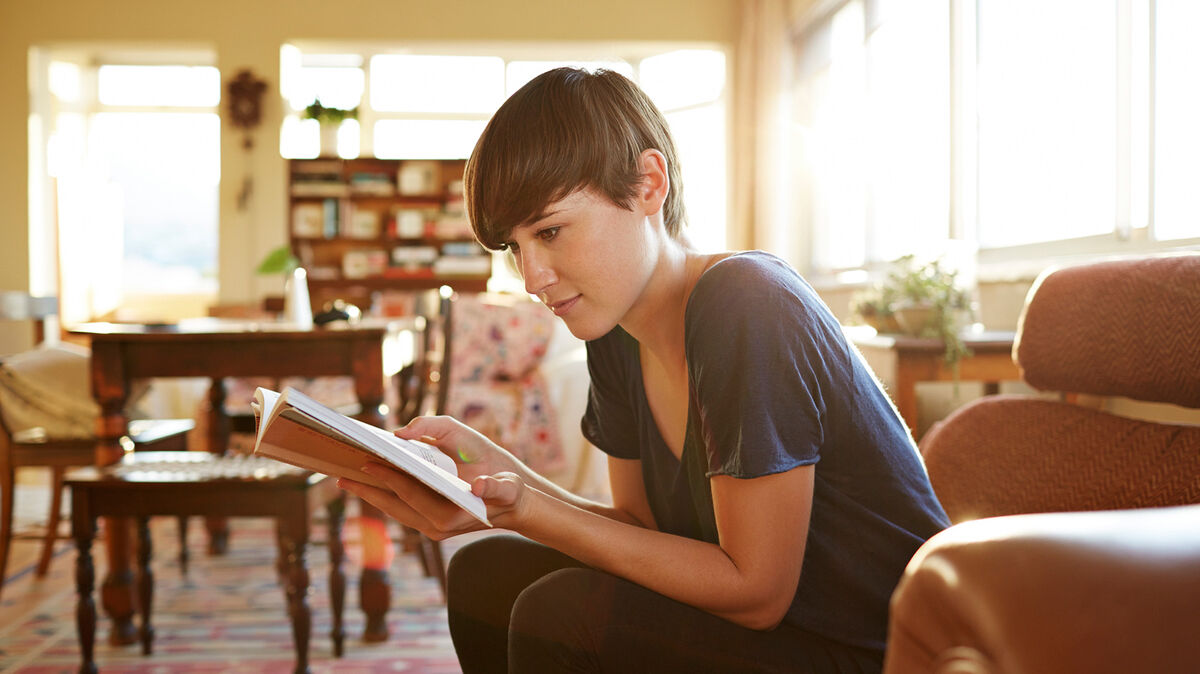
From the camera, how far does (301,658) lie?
6.25 ft

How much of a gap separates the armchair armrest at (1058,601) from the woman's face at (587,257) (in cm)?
53

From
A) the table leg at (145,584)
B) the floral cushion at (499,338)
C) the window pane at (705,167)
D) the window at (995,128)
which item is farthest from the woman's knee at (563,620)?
the window pane at (705,167)

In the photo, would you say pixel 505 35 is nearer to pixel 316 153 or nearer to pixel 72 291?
pixel 316 153

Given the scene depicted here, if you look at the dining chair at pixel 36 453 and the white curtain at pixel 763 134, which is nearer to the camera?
the dining chair at pixel 36 453

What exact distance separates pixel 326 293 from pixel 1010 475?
5.46 metres

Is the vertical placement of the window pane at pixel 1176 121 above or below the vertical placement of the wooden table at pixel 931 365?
above

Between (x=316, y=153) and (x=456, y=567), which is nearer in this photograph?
(x=456, y=567)

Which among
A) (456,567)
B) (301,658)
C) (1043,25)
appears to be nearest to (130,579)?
(301,658)

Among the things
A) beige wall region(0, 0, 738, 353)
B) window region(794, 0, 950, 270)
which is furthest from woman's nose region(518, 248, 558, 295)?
beige wall region(0, 0, 738, 353)

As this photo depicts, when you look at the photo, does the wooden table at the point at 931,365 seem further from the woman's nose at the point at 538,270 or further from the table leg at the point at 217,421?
the table leg at the point at 217,421

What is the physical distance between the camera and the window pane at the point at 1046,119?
2.70 metres

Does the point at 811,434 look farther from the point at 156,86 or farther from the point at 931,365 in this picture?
the point at 156,86

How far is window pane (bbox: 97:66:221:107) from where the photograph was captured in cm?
742

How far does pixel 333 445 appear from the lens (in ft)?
2.61
